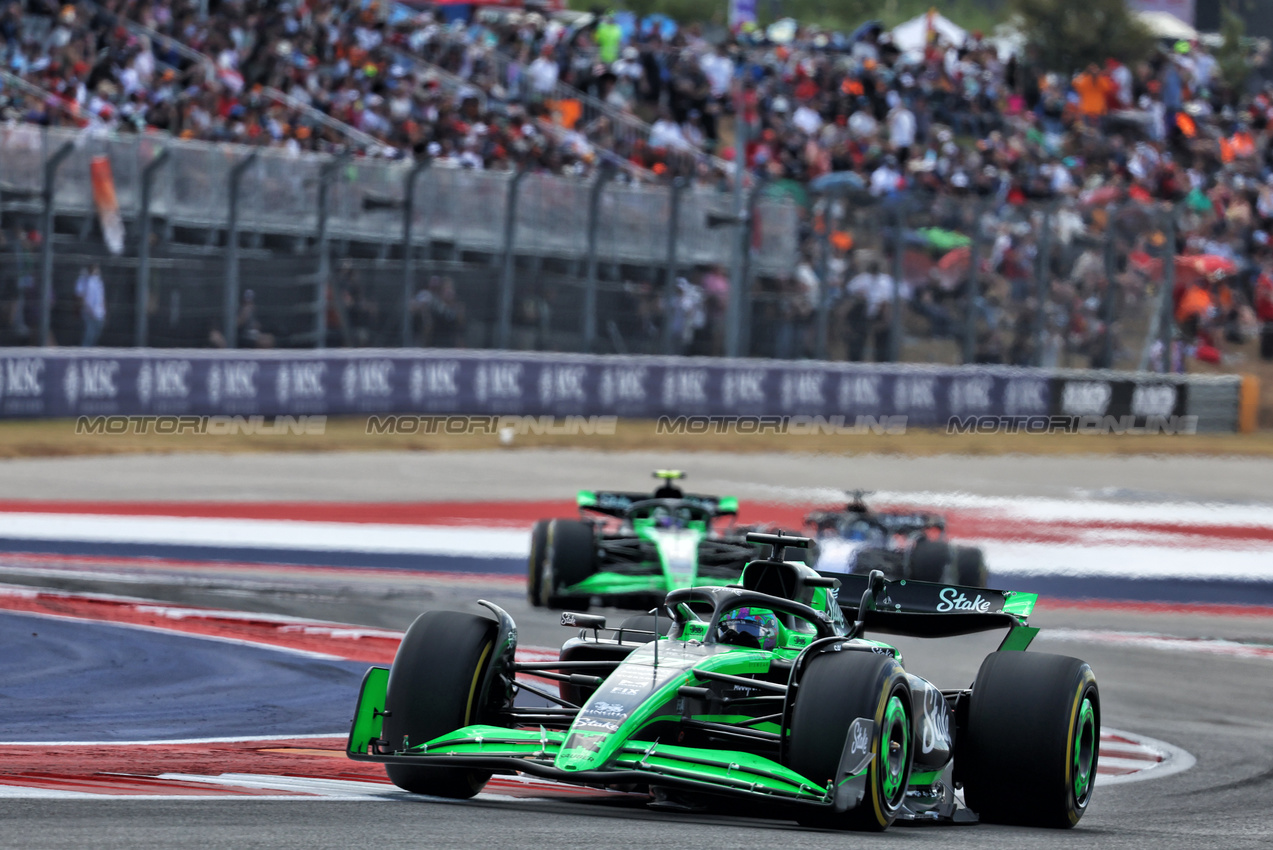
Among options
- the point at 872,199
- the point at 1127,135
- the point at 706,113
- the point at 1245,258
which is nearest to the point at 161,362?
the point at 872,199

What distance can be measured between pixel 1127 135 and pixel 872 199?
13761mm

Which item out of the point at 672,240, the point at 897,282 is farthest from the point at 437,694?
the point at 897,282

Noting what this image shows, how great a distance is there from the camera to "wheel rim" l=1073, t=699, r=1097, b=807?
23.3 ft

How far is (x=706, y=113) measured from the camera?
3603 centimetres

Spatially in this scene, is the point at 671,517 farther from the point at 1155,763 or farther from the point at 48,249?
the point at 48,249

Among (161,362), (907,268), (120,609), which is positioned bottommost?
(120,609)

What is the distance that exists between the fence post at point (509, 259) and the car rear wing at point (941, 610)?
17.7m

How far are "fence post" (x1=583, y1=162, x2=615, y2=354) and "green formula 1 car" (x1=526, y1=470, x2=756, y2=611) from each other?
42.1 feet

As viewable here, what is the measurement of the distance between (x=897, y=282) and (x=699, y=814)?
73.4 ft

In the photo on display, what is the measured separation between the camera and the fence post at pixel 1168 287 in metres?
30.9

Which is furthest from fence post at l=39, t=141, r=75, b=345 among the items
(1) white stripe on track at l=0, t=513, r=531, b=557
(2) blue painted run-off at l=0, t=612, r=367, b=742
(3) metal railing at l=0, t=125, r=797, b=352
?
(2) blue painted run-off at l=0, t=612, r=367, b=742

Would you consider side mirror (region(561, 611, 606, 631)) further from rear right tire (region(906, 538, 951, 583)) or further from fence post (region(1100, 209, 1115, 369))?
fence post (region(1100, 209, 1115, 369))

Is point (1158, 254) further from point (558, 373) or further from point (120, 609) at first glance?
point (120, 609)

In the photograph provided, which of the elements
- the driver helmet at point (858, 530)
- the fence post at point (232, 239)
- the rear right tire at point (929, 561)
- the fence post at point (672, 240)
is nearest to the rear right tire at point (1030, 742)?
the rear right tire at point (929, 561)
